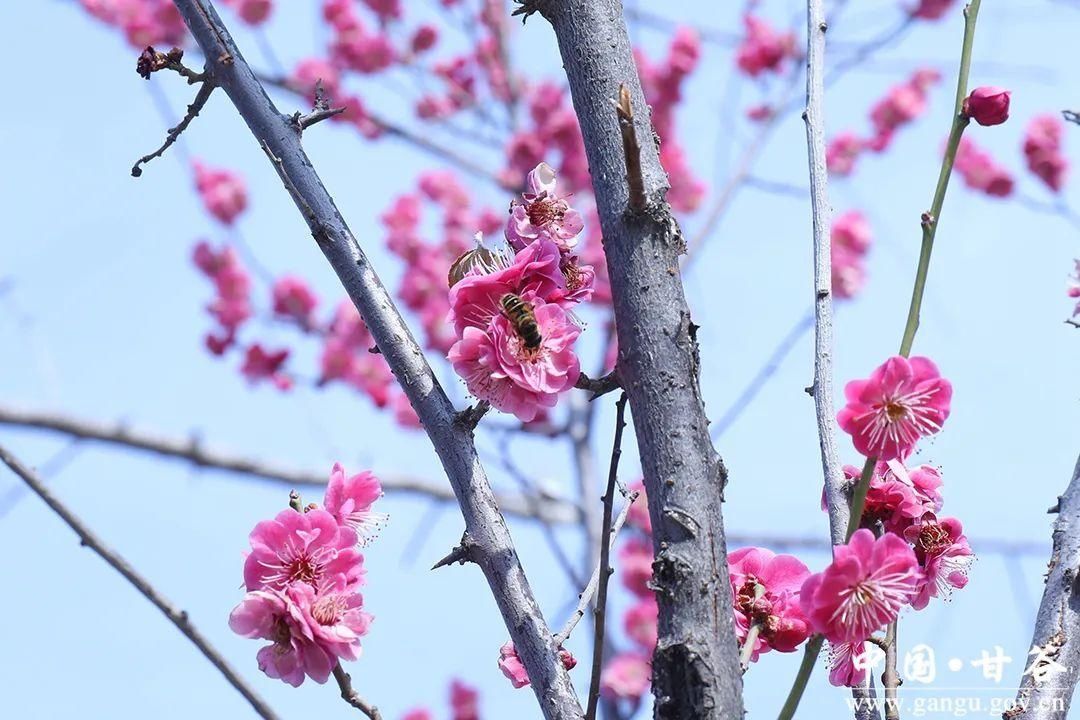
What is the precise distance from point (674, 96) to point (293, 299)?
2.53 metres

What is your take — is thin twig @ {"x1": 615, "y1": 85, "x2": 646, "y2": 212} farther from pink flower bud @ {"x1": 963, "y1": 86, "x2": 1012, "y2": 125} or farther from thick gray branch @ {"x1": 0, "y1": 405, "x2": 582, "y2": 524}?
thick gray branch @ {"x1": 0, "y1": 405, "x2": 582, "y2": 524}

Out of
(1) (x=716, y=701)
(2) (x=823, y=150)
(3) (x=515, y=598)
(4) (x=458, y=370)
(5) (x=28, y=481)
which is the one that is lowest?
(1) (x=716, y=701)

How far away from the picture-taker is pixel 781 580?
1184 millimetres

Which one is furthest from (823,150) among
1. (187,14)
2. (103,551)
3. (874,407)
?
(103,551)

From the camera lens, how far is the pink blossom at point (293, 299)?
623 centimetres

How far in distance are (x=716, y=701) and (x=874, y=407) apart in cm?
31

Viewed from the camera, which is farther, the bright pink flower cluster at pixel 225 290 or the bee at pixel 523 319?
the bright pink flower cluster at pixel 225 290

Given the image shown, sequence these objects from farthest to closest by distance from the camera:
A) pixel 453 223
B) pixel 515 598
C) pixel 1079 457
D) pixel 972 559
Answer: pixel 453 223 < pixel 1079 457 < pixel 972 559 < pixel 515 598

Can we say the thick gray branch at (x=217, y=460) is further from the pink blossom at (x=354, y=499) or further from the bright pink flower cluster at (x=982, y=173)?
the bright pink flower cluster at (x=982, y=173)

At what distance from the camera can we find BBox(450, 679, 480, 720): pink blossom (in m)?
5.73

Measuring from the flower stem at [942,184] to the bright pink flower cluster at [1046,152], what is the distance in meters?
5.36

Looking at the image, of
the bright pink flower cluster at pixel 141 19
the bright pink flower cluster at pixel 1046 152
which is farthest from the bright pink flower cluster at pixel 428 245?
the bright pink flower cluster at pixel 1046 152

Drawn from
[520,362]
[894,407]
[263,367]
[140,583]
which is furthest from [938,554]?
[263,367]

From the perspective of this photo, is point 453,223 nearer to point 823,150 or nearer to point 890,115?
point 890,115
